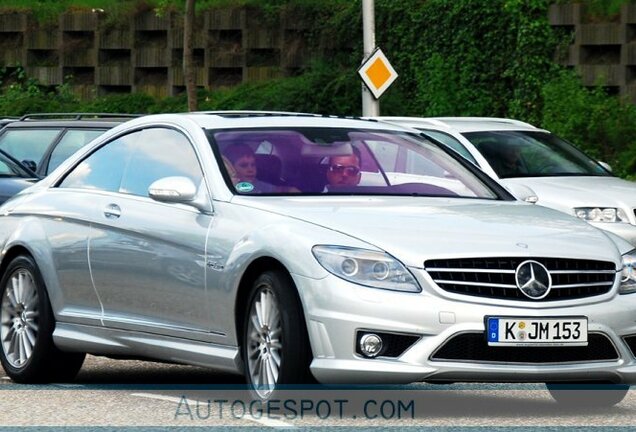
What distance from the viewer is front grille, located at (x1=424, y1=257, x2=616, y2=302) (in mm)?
8891

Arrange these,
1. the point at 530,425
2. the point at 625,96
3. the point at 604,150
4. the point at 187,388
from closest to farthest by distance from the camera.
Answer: the point at 530,425, the point at 187,388, the point at 604,150, the point at 625,96

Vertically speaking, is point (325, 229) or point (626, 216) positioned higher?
point (325, 229)

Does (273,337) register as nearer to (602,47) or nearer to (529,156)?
(529,156)

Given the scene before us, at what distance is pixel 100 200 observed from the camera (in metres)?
11.0

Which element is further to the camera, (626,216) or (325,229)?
(626,216)

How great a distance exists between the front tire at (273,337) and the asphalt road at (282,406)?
0.12m

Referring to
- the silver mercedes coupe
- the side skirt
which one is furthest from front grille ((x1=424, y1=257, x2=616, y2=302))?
the side skirt

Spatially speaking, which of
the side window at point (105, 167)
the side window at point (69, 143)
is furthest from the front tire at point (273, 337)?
the side window at point (69, 143)

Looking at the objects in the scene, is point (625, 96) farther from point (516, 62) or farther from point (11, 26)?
point (11, 26)

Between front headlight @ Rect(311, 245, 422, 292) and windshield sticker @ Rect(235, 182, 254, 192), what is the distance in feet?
3.79

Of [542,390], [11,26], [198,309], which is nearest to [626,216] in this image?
[542,390]

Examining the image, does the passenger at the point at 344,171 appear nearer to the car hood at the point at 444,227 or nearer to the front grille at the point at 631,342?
the car hood at the point at 444,227

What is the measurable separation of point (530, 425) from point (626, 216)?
8396mm

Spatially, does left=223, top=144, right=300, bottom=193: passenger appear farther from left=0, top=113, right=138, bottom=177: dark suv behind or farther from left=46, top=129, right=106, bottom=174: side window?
left=46, top=129, right=106, bottom=174: side window
